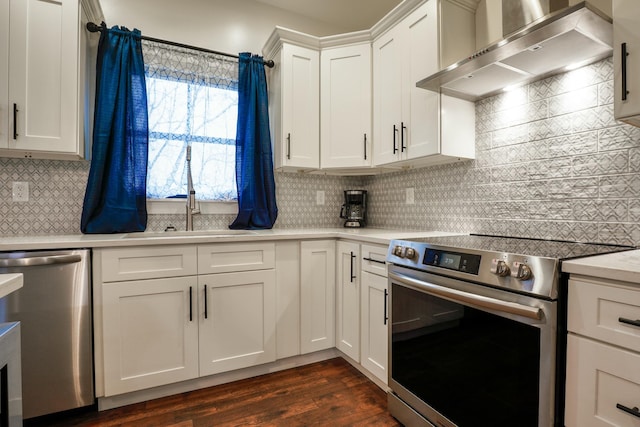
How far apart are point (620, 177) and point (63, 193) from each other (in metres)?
3.10

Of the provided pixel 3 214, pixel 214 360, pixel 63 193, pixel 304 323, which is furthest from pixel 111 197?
pixel 304 323

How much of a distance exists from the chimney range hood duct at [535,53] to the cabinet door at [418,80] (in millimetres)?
A: 150

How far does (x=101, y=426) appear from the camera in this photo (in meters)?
1.67

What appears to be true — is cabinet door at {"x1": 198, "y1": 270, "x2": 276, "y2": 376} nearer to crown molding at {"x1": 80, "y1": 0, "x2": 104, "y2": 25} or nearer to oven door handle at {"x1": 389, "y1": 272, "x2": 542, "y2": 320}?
oven door handle at {"x1": 389, "y1": 272, "x2": 542, "y2": 320}

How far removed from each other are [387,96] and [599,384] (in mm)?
1957

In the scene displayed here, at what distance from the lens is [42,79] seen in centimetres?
185

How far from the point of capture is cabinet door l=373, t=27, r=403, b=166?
7.39 ft

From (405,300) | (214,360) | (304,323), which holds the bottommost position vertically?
(214,360)

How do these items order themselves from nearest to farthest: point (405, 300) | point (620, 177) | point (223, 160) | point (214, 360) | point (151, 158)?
point (620, 177) < point (405, 300) < point (214, 360) < point (151, 158) < point (223, 160)

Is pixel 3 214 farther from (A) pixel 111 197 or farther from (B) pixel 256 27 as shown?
(B) pixel 256 27

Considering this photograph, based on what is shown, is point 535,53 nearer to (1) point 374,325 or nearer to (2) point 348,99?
(2) point 348,99

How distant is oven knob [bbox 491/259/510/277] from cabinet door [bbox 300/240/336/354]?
1253mm

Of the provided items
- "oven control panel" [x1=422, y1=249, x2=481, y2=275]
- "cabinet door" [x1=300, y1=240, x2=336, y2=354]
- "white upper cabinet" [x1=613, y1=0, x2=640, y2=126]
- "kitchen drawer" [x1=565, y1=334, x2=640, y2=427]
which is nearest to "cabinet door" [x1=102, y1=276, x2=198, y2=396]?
"cabinet door" [x1=300, y1=240, x2=336, y2=354]

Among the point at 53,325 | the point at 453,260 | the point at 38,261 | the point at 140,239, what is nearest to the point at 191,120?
the point at 140,239
